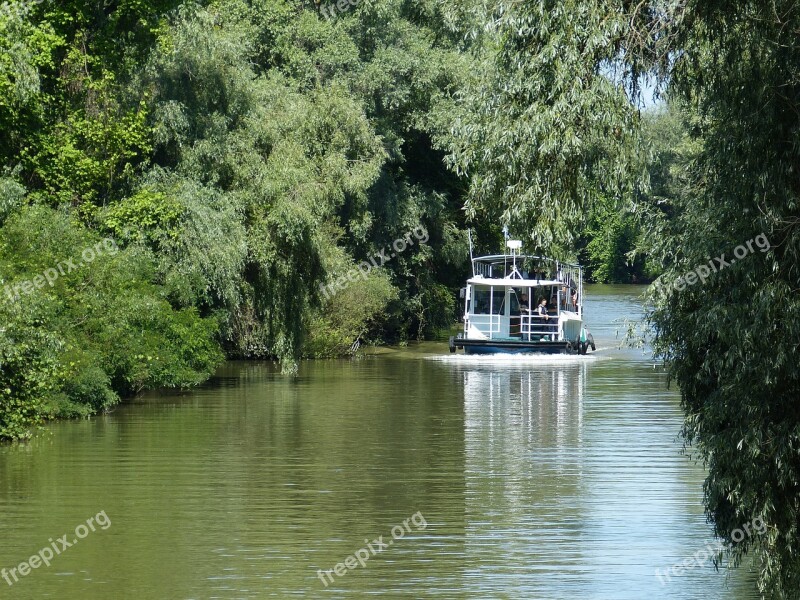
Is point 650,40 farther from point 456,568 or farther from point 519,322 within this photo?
point 519,322

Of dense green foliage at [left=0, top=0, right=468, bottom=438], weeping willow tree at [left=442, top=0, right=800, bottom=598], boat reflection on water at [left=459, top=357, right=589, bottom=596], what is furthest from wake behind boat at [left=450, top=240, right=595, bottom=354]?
weeping willow tree at [left=442, top=0, right=800, bottom=598]

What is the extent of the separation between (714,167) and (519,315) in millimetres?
30676

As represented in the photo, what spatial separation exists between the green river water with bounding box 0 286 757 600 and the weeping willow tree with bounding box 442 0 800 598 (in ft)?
9.05

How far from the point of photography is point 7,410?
2048 cm

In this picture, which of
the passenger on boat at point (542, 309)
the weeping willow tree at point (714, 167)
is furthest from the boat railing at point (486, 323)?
the weeping willow tree at point (714, 167)

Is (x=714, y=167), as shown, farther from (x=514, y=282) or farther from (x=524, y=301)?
(x=524, y=301)

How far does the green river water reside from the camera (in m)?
13.1

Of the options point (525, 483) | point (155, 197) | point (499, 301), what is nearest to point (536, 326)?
point (499, 301)

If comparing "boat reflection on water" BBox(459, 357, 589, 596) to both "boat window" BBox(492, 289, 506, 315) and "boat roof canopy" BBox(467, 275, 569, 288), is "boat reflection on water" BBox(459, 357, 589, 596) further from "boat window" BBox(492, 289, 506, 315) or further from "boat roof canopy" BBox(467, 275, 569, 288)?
"boat window" BBox(492, 289, 506, 315)

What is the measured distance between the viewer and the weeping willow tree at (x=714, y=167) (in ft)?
32.3

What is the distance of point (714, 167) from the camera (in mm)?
11086

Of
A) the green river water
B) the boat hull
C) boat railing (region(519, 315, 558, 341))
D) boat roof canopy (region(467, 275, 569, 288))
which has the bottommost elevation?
the green river water

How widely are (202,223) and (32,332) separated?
25.2 ft

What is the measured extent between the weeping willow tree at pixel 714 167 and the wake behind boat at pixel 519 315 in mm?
27897
